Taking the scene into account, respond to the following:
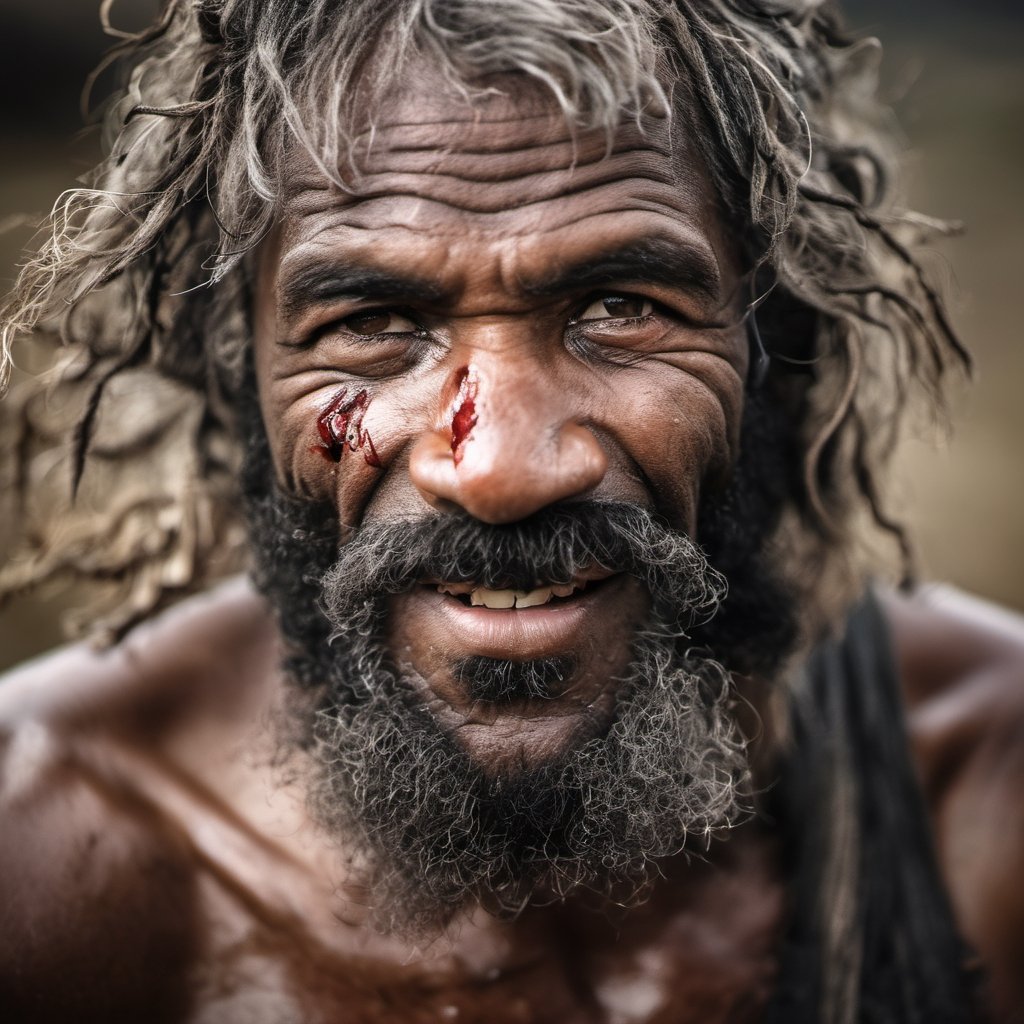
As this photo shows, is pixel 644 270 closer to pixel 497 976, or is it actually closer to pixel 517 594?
pixel 517 594

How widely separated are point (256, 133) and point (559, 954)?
69.0 inches

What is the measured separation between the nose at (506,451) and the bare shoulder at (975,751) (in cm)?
145

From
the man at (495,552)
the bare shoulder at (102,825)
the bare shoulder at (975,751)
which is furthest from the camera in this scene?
the bare shoulder at (975,751)

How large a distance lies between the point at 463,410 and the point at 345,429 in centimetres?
29

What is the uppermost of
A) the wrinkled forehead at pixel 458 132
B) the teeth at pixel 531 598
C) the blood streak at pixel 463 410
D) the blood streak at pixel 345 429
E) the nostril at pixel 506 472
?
the wrinkled forehead at pixel 458 132

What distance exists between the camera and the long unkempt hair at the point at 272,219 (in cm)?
192

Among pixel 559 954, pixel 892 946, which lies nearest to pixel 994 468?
pixel 892 946

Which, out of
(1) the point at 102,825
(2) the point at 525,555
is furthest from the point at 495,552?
(1) the point at 102,825

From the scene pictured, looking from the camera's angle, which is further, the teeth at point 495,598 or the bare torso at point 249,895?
the bare torso at point 249,895

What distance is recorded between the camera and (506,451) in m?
1.81

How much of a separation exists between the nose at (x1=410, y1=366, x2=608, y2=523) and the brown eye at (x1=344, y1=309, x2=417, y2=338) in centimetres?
17

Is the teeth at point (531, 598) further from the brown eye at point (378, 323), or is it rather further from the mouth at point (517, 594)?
the brown eye at point (378, 323)

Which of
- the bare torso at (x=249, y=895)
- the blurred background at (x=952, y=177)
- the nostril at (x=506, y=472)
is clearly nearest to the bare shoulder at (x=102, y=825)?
the bare torso at (x=249, y=895)

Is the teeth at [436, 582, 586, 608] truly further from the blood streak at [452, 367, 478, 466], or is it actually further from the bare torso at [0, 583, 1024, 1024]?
the bare torso at [0, 583, 1024, 1024]
